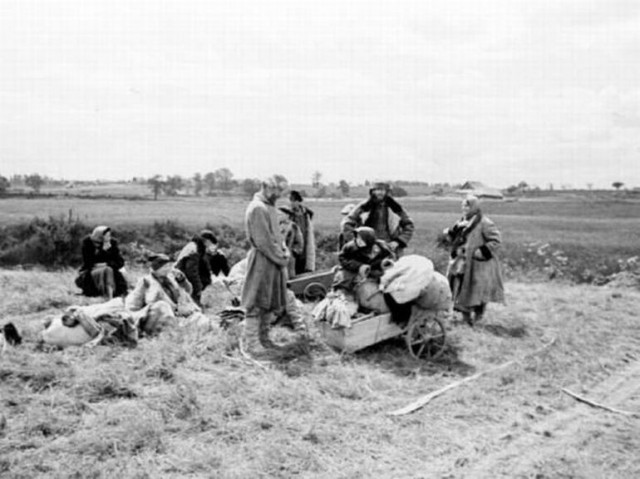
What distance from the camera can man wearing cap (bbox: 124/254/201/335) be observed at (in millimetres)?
6859

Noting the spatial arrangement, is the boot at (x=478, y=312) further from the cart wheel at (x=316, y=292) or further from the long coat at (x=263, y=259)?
the long coat at (x=263, y=259)

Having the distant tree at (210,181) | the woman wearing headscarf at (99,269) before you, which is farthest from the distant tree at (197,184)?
the woman wearing headscarf at (99,269)

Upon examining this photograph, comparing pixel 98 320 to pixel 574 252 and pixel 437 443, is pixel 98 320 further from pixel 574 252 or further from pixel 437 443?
pixel 574 252

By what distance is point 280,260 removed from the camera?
6699mm

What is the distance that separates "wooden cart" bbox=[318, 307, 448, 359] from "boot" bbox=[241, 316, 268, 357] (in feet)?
2.54

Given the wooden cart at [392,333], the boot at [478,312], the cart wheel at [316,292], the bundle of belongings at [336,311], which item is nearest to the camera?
the bundle of belongings at [336,311]

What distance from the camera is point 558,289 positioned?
1265 cm

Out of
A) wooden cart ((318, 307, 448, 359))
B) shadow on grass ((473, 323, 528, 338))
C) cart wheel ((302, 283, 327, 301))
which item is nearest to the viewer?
wooden cart ((318, 307, 448, 359))

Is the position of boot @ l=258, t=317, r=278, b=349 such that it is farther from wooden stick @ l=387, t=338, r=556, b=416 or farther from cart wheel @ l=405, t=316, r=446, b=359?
wooden stick @ l=387, t=338, r=556, b=416

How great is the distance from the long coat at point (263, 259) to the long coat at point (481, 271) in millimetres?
2898

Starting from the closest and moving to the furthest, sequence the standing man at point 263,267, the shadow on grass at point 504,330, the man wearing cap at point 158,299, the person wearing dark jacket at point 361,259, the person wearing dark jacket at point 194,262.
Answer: the standing man at point 263,267, the person wearing dark jacket at point 361,259, the man wearing cap at point 158,299, the shadow on grass at point 504,330, the person wearing dark jacket at point 194,262

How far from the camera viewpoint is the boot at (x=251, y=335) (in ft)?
21.6

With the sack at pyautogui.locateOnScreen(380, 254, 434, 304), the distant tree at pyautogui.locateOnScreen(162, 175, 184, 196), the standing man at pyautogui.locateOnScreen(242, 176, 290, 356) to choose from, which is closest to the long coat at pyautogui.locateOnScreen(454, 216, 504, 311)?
the sack at pyautogui.locateOnScreen(380, 254, 434, 304)

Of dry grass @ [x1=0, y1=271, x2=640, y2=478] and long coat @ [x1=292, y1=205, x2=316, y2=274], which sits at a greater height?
long coat @ [x1=292, y1=205, x2=316, y2=274]
